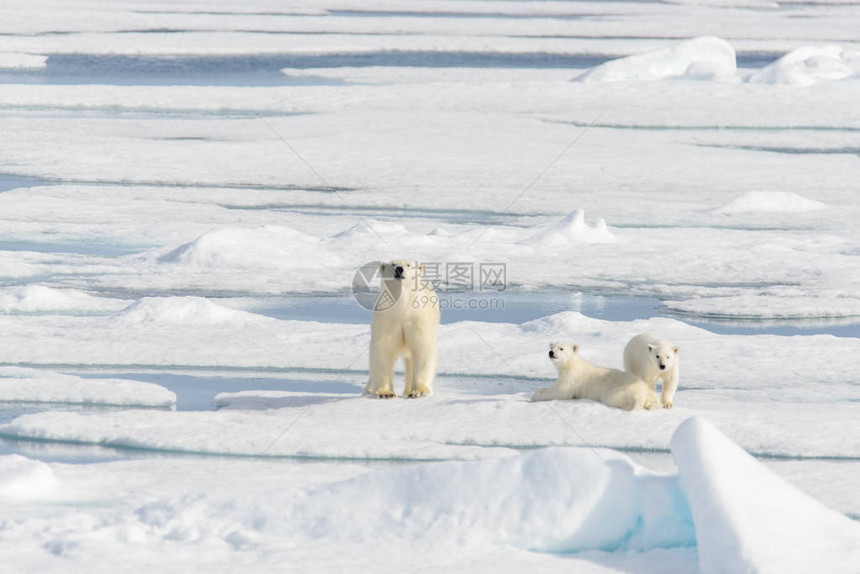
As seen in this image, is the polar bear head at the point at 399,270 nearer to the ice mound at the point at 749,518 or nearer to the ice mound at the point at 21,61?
the ice mound at the point at 749,518

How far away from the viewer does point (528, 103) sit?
53.3 feet

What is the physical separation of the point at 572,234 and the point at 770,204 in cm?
230

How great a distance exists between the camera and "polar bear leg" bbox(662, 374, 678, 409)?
4781mm

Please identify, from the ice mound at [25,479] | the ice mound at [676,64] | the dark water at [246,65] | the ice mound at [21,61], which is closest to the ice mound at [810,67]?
the ice mound at [676,64]

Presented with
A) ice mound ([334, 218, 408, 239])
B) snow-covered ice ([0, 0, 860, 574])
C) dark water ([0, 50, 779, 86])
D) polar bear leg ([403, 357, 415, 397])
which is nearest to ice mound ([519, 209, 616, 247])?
snow-covered ice ([0, 0, 860, 574])

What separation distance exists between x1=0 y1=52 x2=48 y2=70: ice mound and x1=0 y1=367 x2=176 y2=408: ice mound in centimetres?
1699

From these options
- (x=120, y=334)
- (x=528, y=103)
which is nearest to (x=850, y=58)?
(x=528, y=103)

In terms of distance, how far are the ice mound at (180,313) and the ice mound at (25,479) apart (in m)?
2.67

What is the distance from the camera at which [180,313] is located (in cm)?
656

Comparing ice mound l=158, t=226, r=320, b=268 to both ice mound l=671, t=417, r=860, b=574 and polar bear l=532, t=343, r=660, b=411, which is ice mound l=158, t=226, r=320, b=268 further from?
ice mound l=671, t=417, r=860, b=574

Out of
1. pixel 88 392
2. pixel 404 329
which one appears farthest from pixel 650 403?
pixel 88 392

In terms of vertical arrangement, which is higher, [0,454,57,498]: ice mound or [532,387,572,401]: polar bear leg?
[532,387,572,401]: polar bear leg

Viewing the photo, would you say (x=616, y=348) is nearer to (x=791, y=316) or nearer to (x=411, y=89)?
(x=791, y=316)

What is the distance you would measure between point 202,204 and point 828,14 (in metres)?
26.7
